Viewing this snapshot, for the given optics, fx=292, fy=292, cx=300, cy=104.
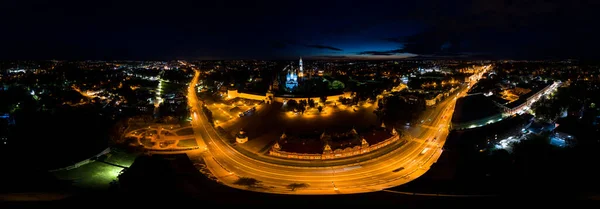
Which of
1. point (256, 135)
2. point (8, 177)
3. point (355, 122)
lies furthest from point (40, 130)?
point (355, 122)

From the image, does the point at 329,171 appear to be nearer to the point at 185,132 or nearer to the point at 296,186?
the point at 296,186

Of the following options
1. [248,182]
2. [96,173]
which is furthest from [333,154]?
[96,173]

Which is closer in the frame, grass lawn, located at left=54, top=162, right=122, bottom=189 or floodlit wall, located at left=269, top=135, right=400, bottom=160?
grass lawn, located at left=54, top=162, right=122, bottom=189

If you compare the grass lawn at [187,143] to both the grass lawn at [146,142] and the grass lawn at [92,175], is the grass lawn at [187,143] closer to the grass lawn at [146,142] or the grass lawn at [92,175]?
the grass lawn at [146,142]

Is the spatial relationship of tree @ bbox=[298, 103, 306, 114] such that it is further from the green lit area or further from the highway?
the green lit area

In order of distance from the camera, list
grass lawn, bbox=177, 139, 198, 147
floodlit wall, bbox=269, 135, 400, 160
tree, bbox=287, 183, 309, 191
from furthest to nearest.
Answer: grass lawn, bbox=177, 139, 198, 147
floodlit wall, bbox=269, 135, 400, 160
tree, bbox=287, 183, 309, 191

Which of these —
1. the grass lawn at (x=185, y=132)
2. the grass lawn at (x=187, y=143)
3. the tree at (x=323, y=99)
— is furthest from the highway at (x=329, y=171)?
the tree at (x=323, y=99)

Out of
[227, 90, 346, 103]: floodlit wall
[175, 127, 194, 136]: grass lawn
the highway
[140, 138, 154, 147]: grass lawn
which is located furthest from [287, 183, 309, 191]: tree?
[227, 90, 346, 103]: floodlit wall
